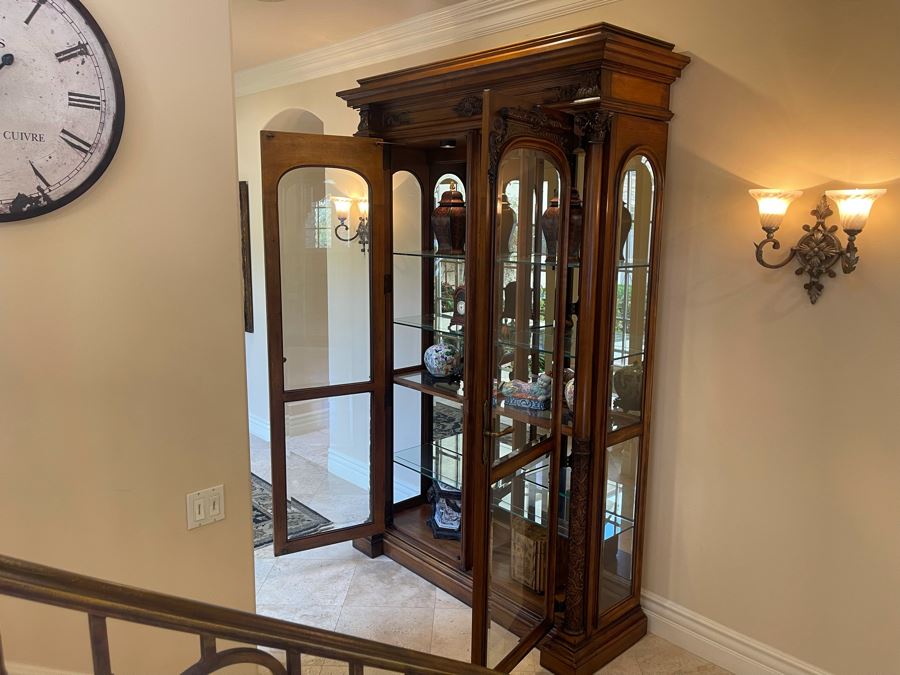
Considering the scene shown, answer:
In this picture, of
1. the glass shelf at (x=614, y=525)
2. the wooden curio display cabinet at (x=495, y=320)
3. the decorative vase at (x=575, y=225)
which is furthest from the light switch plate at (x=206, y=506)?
the glass shelf at (x=614, y=525)

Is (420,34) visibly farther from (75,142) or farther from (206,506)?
(206,506)

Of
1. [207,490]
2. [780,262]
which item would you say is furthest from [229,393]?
[780,262]

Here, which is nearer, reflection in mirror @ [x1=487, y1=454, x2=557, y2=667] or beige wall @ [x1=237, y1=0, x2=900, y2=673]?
beige wall @ [x1=237, y1=0, x2=900, y2=673]

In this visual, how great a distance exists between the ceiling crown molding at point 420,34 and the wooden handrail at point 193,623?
2.56m

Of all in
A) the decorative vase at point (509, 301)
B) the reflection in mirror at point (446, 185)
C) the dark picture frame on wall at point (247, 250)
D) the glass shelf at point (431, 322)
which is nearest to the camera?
the decorative vase at point (509, 301)

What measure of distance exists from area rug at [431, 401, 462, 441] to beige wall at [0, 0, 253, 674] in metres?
1.69

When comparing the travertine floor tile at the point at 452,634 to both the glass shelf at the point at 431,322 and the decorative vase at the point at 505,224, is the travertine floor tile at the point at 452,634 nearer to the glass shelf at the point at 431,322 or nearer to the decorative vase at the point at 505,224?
the glass shelf at the point at 431,322

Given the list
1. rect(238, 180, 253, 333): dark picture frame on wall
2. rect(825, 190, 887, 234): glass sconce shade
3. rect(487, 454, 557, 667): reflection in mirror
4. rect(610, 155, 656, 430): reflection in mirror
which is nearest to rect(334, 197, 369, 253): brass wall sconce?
rect(610, 155, 656, 430): reflection in mirror

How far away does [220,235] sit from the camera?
1664 millimetres

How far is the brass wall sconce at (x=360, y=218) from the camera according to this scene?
3075mm

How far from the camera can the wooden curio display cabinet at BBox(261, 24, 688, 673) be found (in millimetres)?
2186

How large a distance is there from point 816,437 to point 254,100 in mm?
4261

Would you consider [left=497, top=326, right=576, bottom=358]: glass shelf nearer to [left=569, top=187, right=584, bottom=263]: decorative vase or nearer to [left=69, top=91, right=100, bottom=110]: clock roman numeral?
[left=569, top=187, right=584, bottom=263]: decorative vase

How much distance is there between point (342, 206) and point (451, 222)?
0.53 metres
